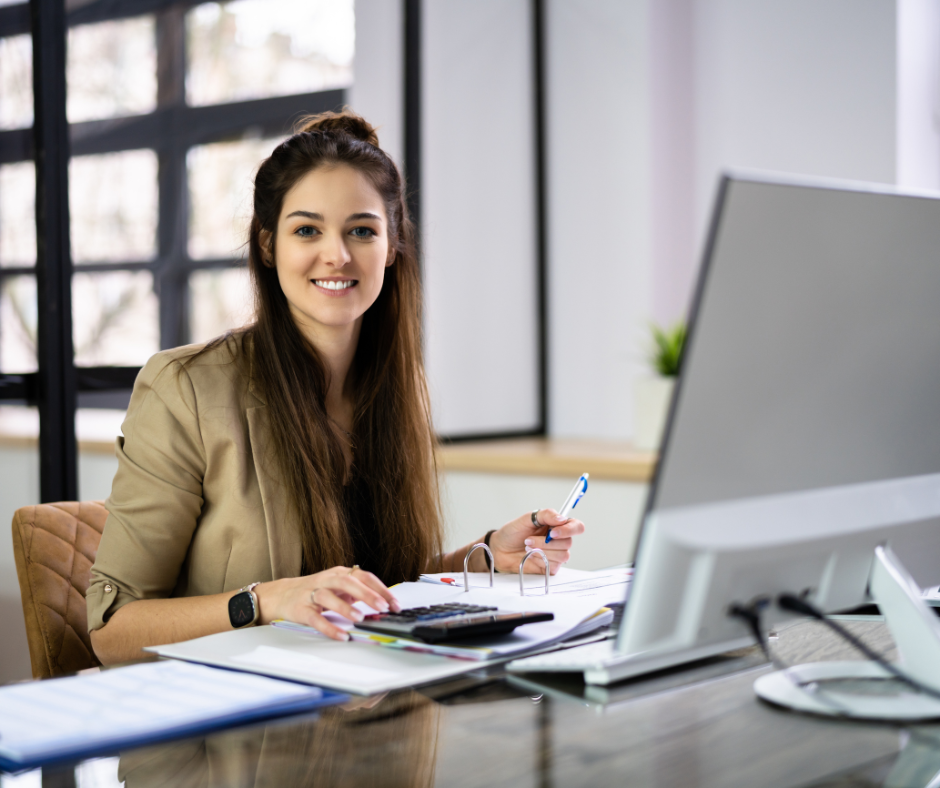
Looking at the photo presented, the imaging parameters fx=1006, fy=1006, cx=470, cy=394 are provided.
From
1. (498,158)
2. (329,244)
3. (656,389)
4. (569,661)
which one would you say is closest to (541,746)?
(569,661)

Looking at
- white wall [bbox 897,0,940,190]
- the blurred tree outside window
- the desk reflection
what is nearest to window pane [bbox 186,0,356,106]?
the blurred tree outside window

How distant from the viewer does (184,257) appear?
265cm

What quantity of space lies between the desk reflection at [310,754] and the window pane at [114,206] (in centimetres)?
188

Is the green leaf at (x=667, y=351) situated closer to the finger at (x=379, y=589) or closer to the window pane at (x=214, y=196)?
the window pane at (x=214, y=196)

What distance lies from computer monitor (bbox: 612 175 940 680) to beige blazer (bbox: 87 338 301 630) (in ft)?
2.46

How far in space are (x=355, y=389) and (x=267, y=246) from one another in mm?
268

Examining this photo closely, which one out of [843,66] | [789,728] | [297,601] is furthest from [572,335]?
[789,728]

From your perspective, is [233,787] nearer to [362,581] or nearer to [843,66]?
[362,581]

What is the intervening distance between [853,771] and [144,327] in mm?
2206

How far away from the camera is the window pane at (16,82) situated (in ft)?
7.23

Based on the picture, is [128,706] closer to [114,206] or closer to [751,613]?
[751,613]

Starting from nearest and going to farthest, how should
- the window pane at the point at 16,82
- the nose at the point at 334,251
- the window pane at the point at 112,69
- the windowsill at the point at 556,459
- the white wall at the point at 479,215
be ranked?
the nose at the point at 334,251 < the window pane at the point at 16,82 < the window pane at the point at 112,69 < the windowsill at the point at 556,459 < the white wall at the point at 479,215

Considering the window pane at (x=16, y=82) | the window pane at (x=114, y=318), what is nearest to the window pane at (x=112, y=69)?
the window pane at (x=16, y=82)

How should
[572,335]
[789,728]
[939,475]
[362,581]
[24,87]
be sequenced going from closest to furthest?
[789,728] → [939,475] → [362,581] → [24,87] → [572,335]
